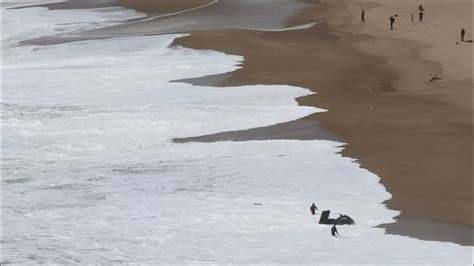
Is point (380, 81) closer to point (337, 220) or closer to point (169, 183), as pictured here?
point (169, 183)

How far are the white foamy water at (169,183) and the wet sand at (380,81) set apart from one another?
0.62 m

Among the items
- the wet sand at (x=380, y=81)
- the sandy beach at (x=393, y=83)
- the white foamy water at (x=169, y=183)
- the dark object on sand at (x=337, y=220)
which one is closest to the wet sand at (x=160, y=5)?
the wet sand at (x=380, y=81)

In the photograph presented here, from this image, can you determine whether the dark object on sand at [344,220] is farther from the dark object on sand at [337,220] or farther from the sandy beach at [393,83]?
the sandy beach at [393,83]

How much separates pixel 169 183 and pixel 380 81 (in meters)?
8.89

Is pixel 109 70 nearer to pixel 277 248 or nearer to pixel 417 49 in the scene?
pixel 417 49

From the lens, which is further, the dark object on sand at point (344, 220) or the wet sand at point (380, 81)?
the wet sand at point (380, 81)

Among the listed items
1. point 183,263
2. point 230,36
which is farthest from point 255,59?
point 183,263

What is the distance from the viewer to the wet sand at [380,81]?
575 inches

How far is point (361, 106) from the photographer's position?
65.0ft

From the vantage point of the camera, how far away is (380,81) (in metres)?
22.7

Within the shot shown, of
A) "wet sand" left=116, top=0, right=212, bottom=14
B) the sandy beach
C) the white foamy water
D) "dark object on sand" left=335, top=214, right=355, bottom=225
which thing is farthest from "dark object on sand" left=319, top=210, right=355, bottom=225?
"wet sand" left=116, top=0, right=212, bottom=14

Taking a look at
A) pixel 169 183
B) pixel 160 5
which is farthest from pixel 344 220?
pixel 160 5

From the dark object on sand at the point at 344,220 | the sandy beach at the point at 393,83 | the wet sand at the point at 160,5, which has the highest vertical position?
the dark object on sand at the point at 344,220

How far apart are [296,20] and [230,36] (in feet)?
14.1
